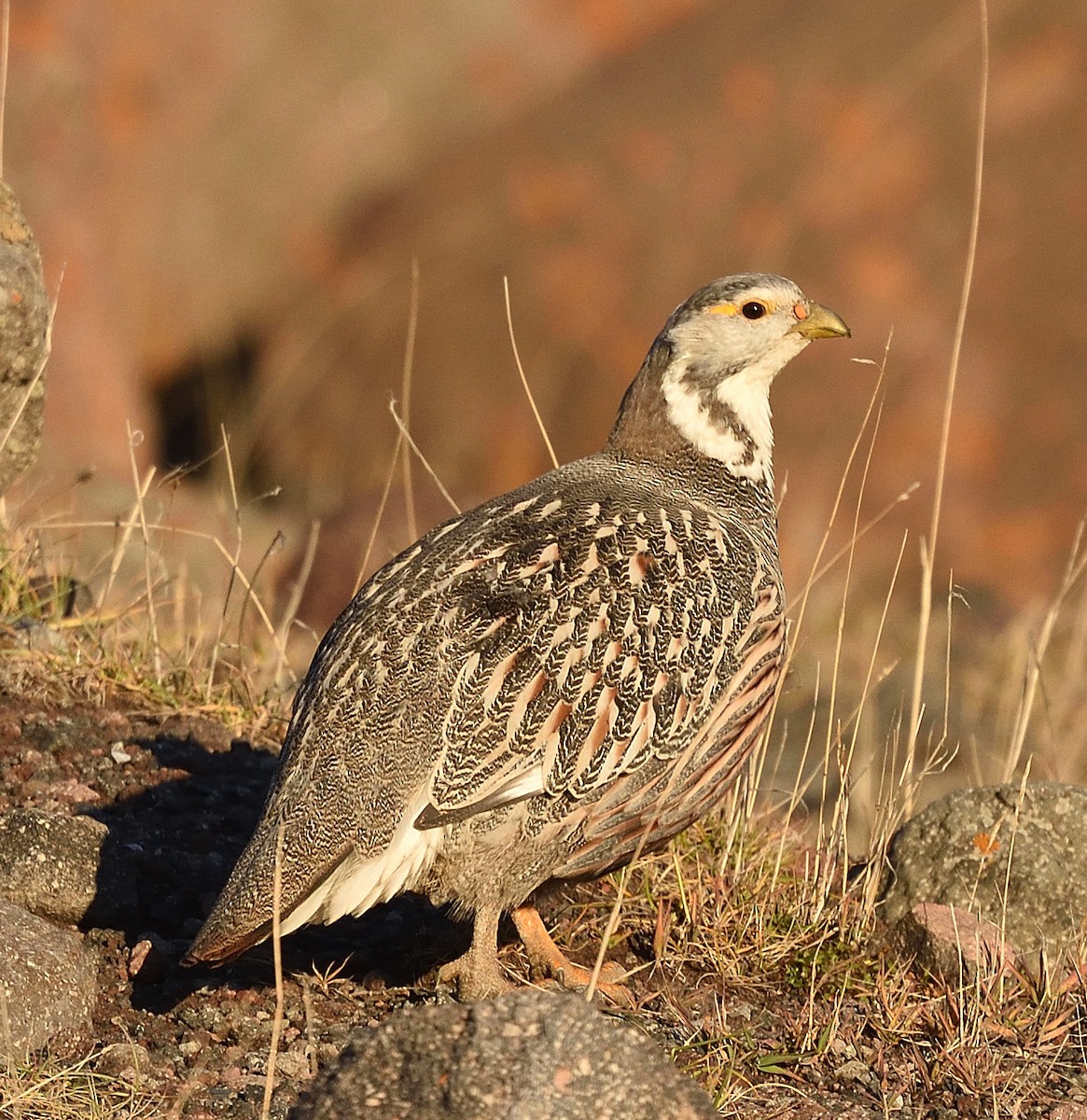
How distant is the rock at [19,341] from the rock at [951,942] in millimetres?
3447

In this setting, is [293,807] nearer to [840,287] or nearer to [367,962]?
[367,962]

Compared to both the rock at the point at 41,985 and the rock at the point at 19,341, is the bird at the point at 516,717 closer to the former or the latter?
the rock at the point at 41,985

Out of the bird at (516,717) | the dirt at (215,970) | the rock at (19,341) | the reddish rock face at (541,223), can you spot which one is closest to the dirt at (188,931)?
the dirt at (215,970)

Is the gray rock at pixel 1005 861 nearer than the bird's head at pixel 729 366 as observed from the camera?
Yes

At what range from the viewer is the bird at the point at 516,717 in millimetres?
4289

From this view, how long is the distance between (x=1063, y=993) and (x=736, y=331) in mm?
2363

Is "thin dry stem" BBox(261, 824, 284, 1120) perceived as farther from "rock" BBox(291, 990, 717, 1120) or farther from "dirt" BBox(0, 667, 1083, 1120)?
"rock" BBox(291, 990, 717, 1120)

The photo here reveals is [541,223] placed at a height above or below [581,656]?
above

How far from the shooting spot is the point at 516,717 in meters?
4.38

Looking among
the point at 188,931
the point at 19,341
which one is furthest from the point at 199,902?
the point at 19,341

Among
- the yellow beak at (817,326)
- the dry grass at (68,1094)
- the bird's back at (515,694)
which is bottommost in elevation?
the dry grass at (68,1094)

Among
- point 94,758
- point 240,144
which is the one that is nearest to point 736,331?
point 94,758

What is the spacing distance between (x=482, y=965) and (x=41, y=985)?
3.82ft

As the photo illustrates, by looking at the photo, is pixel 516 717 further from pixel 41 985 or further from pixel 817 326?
pixel 817 326
